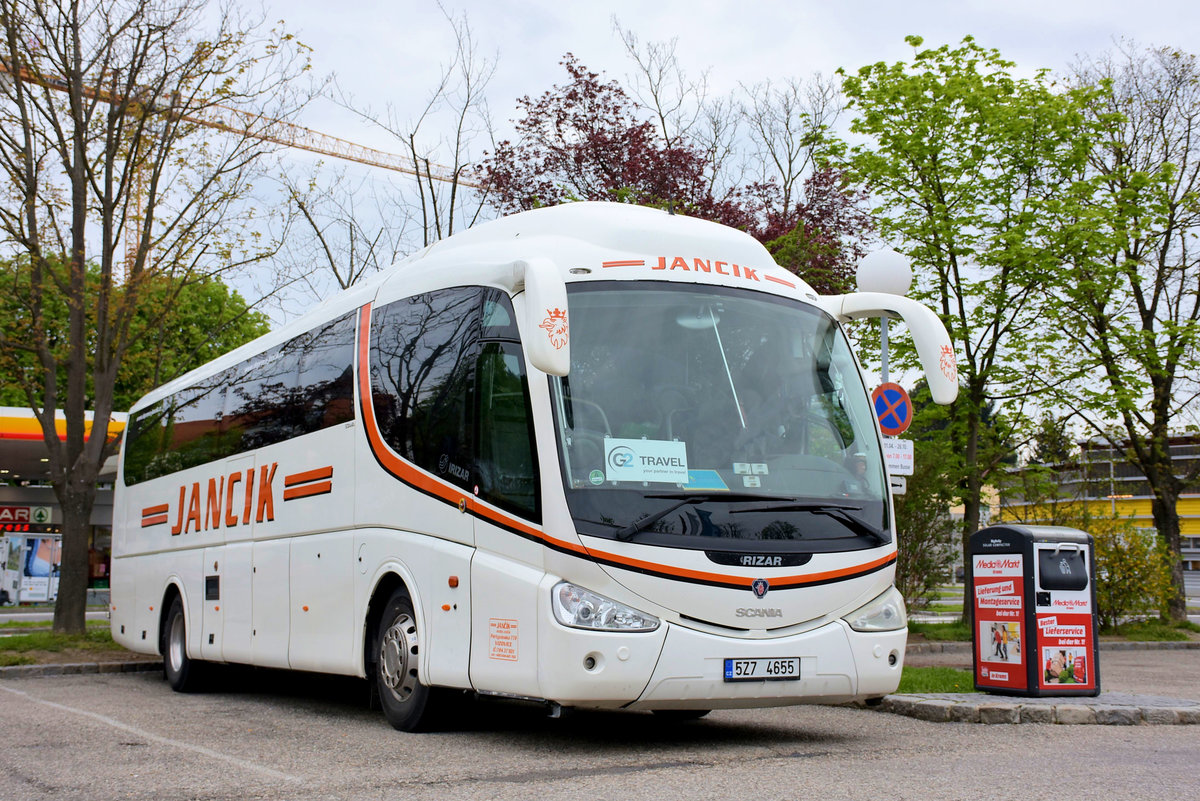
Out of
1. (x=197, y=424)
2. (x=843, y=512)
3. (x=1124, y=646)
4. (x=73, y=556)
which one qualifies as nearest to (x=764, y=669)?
(x=843, y=512)

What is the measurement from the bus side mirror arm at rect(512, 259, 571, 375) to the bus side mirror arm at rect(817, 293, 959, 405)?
8.73 feet

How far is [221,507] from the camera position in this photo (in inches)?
521

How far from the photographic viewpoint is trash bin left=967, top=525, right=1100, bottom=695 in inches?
437

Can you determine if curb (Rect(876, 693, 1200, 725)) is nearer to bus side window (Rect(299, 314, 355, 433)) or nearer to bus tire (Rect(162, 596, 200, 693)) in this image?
bus side window (Rect(299, 314, 355, 433))

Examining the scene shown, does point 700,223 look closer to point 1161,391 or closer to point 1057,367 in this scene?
point 1057,367

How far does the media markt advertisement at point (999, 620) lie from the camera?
441 inches

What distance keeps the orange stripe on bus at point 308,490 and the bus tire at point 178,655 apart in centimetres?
351

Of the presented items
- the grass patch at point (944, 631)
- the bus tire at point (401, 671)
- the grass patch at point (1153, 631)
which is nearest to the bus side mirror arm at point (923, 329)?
the bus tire at point (401, 671)

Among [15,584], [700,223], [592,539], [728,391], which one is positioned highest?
[700,223]

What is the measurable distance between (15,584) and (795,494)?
106 ft

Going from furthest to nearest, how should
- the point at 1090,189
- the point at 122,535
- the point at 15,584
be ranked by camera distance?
the point at 15,584
the point at 1090,189
the point at 122,535

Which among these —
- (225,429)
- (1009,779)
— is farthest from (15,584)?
(1009,779)

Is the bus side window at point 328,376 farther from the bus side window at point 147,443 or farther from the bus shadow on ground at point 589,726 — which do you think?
the bus side window at point 147,443

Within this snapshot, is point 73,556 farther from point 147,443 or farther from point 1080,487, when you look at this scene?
point 1080,487
